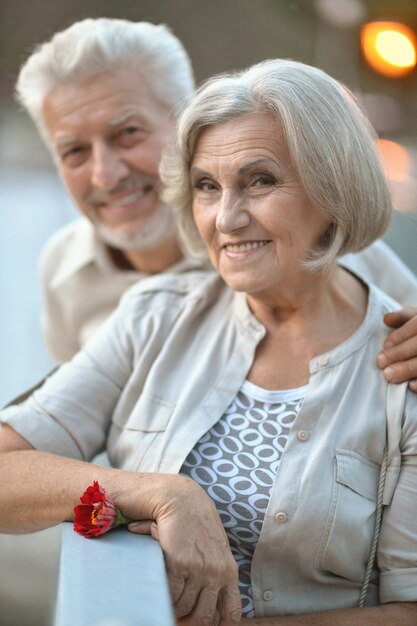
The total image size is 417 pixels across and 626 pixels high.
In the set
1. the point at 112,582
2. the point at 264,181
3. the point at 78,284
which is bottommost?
the point at 112,582

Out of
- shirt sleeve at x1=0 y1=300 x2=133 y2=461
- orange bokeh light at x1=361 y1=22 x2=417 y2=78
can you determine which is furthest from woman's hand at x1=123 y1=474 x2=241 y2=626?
orange bokeh light at x1=361 y1=22 x2=417 y2=78

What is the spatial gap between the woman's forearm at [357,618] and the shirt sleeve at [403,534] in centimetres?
2

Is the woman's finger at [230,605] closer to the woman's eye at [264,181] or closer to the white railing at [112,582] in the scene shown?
the white railing at [112,582]

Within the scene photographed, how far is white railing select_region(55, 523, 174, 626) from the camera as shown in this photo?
5.06 ft

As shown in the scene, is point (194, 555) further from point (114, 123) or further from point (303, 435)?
point (114, 123)

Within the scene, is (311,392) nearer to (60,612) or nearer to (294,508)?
(294,508)

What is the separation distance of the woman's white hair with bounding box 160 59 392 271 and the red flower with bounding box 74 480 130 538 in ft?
2.26

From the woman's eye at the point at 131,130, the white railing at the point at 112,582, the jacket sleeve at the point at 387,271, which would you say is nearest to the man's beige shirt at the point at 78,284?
the woman's eye at the point at 131,130

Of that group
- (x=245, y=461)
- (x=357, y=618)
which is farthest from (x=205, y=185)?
(x=357, y=618)

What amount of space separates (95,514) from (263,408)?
49 cm

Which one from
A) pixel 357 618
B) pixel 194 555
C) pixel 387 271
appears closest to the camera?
pixel 194 555

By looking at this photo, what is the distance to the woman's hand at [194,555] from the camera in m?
1.87

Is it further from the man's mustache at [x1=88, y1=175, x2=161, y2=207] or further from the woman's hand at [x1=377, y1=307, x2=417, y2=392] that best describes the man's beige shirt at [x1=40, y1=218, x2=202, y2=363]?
the woman's hand at [x1=377, y1=307, x2=417, y2=392]

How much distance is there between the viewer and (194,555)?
1.87 metres
